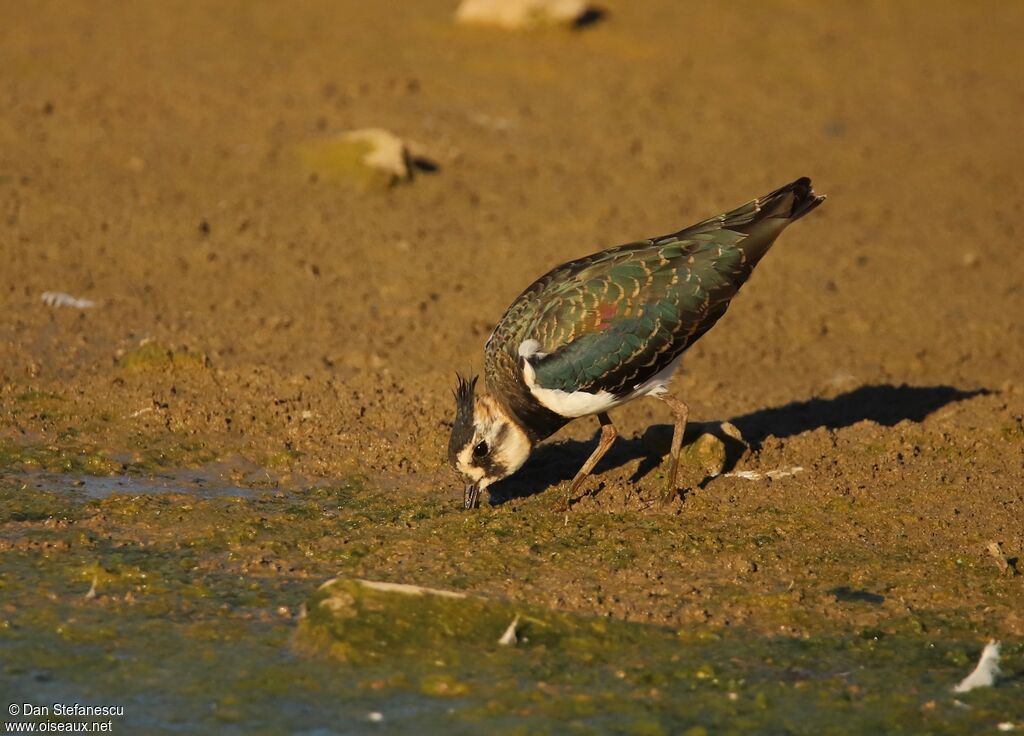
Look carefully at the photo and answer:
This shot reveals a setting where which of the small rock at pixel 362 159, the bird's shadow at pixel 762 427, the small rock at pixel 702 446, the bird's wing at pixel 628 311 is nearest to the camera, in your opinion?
the bird's wing at pixel 628 311

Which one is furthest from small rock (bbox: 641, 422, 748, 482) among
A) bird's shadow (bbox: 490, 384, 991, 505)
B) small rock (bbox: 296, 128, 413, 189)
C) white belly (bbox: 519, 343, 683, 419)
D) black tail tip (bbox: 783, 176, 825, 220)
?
small rock (bbox: 296, 128, 413, 189)

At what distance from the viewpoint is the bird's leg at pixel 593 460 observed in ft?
27.6

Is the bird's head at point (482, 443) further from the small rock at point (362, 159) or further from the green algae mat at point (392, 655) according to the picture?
the small rock at point (362, 159)

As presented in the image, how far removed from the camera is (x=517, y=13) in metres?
17.9

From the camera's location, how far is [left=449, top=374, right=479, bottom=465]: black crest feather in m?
8.20

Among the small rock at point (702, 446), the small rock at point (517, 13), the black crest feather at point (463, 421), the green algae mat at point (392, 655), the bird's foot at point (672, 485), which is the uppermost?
the small rock at point (517, 13)

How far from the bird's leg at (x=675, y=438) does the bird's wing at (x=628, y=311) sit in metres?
0.24

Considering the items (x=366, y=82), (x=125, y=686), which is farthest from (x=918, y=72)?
(x=125, y=686)

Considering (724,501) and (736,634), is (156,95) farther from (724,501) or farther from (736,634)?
(736,634)

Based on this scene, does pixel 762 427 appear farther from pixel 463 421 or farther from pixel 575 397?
pixel 463 421

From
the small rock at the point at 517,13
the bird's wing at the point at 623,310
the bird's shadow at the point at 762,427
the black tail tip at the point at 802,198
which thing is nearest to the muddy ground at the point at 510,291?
the bird's shadow at the point at 762,427

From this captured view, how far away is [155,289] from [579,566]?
17.8 feet

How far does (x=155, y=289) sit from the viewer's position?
459 inches

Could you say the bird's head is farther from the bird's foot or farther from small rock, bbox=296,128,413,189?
small rock, bbox=296,128,413,189
